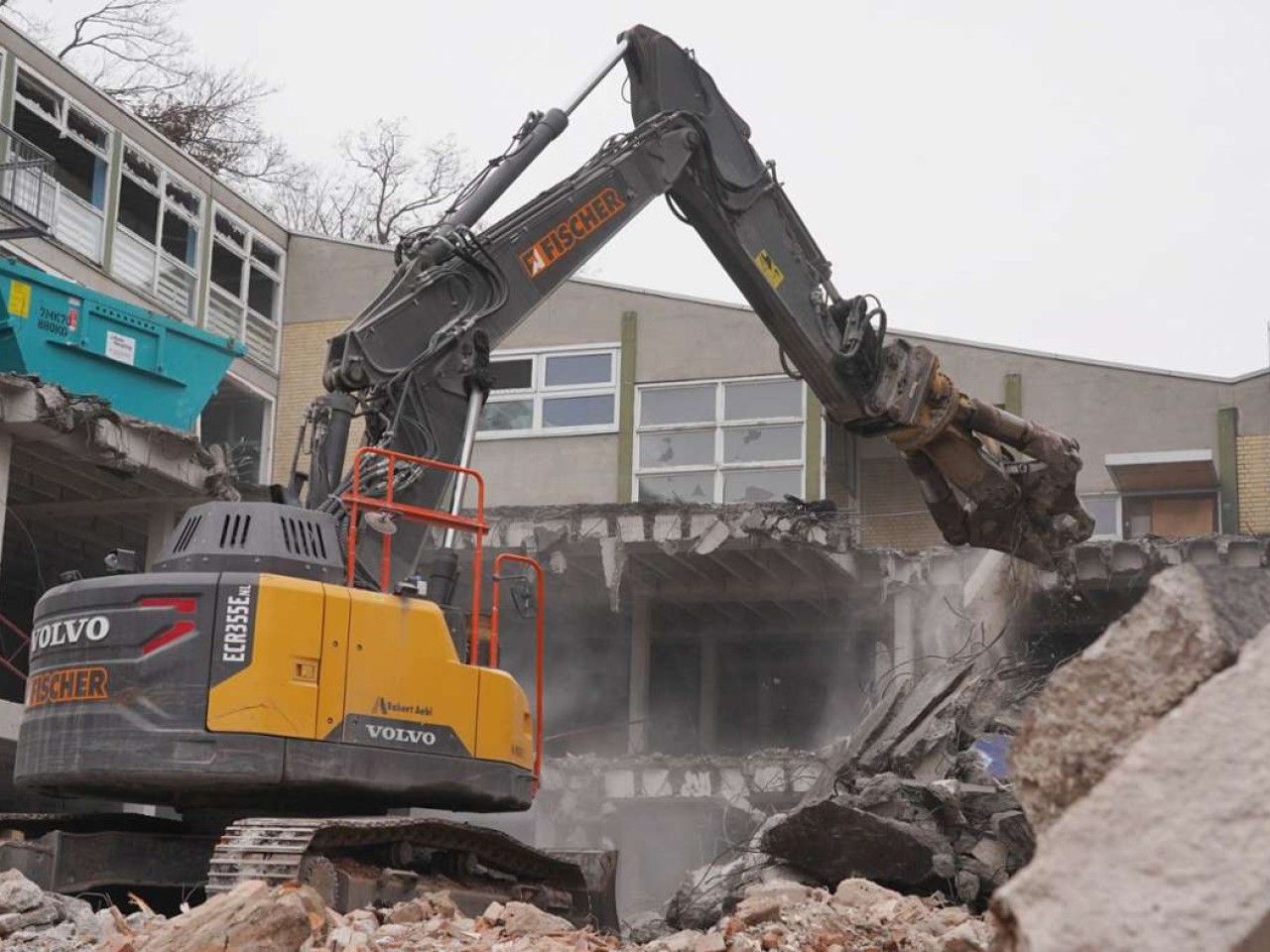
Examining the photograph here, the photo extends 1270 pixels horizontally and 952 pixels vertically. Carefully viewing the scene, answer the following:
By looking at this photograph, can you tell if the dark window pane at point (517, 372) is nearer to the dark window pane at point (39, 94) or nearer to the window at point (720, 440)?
the window at point (720, 440)

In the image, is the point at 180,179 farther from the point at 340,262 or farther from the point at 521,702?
the point at 521,702

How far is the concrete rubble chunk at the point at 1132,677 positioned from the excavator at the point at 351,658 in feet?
19.6

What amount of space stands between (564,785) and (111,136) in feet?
41.4

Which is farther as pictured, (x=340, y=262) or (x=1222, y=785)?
(x=340, y=262)

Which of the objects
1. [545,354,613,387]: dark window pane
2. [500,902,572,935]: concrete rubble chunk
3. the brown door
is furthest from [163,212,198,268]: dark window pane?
[500,902,572,935]: concrete rubble chunk

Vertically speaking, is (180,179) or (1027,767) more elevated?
(180,179)

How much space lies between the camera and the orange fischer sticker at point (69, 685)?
9.96 meters

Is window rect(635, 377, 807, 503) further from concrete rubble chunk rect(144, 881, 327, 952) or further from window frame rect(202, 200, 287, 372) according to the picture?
concrete rubble chunk rect(144, 881, 327, 952)

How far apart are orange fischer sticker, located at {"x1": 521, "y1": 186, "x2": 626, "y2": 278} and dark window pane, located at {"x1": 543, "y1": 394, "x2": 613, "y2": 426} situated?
18.3m

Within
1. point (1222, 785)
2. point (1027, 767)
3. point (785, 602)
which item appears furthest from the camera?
point (785, 602)

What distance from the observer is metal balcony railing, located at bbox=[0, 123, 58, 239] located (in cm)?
2298

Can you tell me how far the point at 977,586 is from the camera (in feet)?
84.7

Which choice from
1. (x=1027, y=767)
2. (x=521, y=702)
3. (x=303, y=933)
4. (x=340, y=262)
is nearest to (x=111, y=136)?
(x=340, y=262)

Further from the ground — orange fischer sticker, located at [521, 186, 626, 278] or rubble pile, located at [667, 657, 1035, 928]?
orange fischer sticker, located at [521, 186, 626, 278]
